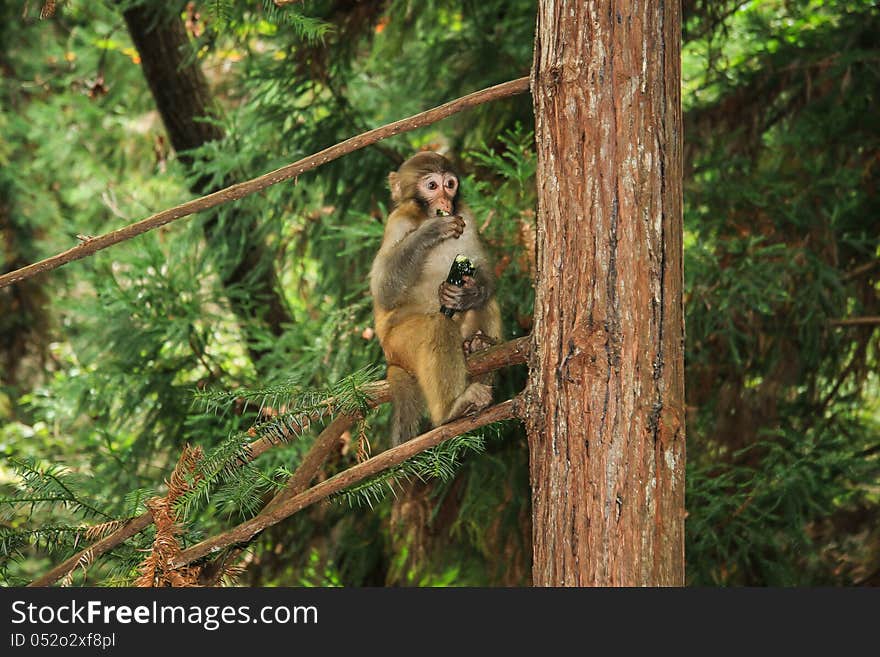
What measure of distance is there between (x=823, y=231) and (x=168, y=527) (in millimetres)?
A: 4568

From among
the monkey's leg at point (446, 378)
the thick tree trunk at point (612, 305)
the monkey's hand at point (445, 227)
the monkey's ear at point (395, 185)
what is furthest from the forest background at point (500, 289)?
the thick tree trunk at point (612, 305)

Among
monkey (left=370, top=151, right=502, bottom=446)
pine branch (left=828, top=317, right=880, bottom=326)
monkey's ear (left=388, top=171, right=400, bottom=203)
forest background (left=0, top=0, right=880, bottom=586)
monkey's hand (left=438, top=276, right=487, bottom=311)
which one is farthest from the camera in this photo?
pine branch (left=828, top=317, right=880, bottom=326)

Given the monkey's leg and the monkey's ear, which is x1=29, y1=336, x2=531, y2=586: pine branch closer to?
the monkey's leg

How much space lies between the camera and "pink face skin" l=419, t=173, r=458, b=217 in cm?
444

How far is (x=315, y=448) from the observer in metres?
3.31

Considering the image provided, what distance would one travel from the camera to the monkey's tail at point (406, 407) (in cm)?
411

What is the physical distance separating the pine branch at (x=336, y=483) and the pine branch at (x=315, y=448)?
0.20m

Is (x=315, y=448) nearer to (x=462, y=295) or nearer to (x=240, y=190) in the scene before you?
(x=240, y=190)

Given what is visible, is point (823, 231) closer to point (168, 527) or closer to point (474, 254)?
point (474, 254)

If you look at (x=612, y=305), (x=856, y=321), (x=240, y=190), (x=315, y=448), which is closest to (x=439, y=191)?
(x=315, y=448)

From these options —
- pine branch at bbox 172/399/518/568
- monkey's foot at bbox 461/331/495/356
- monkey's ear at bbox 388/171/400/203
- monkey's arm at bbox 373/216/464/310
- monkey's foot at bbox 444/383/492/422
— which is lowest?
pine branch at bbox 172/399/518/568

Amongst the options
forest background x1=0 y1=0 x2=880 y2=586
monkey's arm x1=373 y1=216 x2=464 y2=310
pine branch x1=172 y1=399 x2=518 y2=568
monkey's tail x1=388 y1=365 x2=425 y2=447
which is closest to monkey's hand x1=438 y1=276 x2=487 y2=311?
monkey's arm x1=373 y1=216 x2=464 y2=310

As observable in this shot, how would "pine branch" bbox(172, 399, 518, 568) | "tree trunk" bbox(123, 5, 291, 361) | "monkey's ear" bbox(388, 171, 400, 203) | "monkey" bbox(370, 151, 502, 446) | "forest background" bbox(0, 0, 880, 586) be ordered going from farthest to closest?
1. "tree trunk" bbox(123, 5, 291, 361)
2. "forest background" bbox(0, 0, 880, 586)
3. "monkey's ear" bbox(388, 171, 400, 203)
4. "monkey" bbox(370, 151, 502, 446)
5. "pine branch" bbox(172, 399, 518, 568)

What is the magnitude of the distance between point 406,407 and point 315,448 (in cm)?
86
